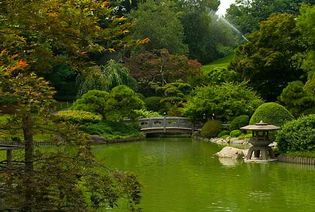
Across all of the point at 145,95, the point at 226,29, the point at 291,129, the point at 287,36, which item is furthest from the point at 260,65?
the point at 226,29

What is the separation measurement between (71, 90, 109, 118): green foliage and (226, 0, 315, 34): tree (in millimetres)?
30269

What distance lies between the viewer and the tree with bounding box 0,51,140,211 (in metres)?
6.67

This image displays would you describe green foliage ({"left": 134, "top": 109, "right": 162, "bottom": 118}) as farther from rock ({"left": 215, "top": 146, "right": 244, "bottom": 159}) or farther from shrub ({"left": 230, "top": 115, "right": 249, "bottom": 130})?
rock ({"left": 215, "top": 146, "right": 244, "bottom": 159})

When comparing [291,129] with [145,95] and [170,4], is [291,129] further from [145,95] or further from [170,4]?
[170,4]

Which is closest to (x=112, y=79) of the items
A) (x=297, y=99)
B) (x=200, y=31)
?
(x=297, y=99)

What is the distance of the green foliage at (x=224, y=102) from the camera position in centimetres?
2911

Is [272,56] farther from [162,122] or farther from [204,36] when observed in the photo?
[204,36]

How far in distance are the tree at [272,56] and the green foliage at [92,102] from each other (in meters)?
8.57

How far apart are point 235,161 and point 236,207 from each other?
7820mm

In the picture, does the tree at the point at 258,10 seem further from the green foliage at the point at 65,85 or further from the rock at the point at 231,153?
the rock at the point at 231,153

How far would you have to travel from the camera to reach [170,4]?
144 feet

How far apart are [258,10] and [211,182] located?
46344mm

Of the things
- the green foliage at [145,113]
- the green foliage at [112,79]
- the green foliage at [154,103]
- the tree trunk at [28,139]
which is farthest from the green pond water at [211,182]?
the green foliage at [154,103]

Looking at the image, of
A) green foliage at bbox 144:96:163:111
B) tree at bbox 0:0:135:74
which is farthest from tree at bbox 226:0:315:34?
tree at bbox 0:0:135:74
